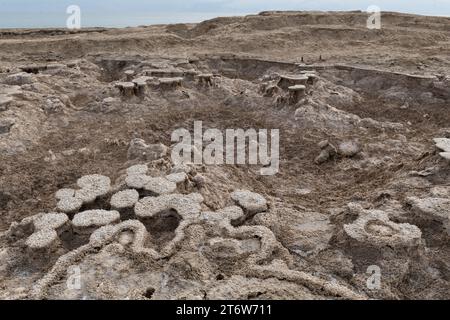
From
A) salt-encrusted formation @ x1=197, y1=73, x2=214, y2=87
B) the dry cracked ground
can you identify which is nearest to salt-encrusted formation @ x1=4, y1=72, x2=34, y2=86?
the dry cracked ground

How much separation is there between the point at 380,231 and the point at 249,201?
188 centimetres

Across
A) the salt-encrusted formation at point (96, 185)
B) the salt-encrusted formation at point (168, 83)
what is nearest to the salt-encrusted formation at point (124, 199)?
the salt-encrusted formation at point (96, 185)

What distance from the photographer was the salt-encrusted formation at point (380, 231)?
5.09 m

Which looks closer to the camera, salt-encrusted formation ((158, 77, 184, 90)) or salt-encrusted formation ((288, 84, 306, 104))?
salt-encrusted formation ((288, 84, 306, 104))

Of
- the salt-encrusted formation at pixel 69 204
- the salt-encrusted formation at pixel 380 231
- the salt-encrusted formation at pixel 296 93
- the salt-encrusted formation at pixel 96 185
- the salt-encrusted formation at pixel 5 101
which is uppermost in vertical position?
the salt-encrusted formation at pixel 296 93

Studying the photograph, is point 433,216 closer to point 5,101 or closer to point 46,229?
point 46,229

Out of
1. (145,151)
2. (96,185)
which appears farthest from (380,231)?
(145,151)

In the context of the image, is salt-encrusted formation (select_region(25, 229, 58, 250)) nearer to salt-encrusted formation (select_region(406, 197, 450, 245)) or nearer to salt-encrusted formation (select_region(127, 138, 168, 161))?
salt-encrusted formation (select_region(127, 138, 168, 161))

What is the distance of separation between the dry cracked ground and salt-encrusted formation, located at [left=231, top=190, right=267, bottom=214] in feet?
0.11

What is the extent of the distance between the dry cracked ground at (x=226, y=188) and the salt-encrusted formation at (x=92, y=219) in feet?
0.09

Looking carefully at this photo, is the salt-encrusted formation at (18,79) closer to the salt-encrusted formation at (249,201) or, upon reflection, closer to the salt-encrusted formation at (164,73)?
the salt-encrusted formation at (164,73)

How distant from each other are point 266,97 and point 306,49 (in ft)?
28.6

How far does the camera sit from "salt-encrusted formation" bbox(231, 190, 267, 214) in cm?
618
